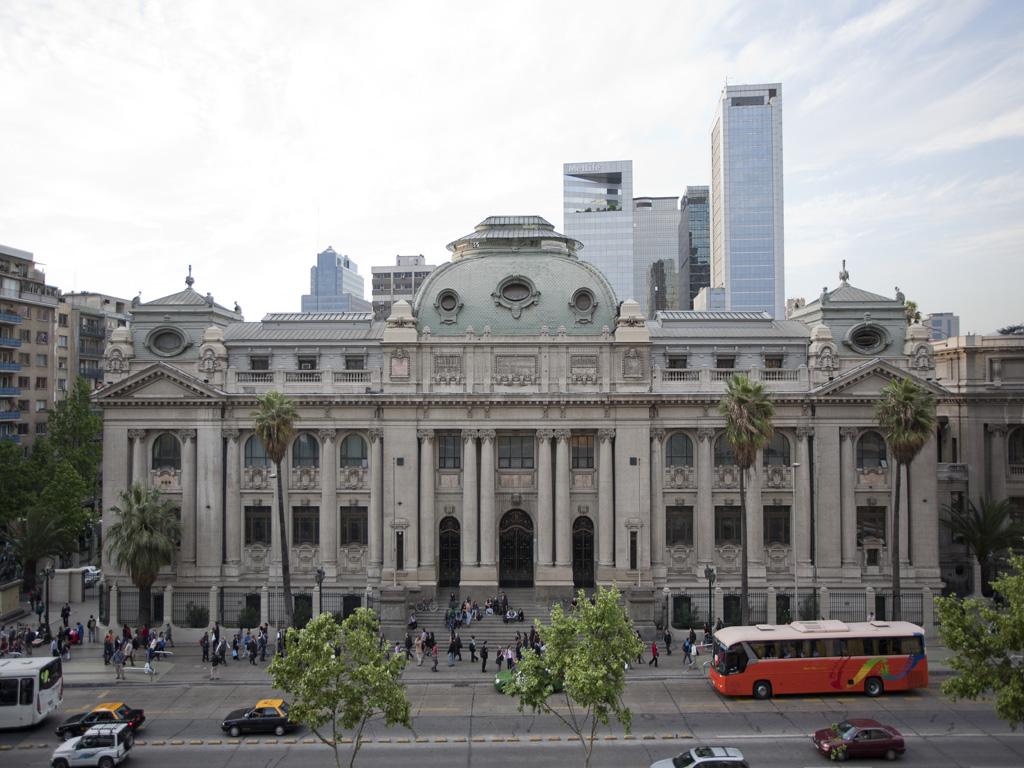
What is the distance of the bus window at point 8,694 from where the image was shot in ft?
123

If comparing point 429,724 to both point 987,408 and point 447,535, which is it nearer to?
point 447,535

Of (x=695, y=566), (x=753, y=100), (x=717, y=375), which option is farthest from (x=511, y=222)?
(x=753, y=100)

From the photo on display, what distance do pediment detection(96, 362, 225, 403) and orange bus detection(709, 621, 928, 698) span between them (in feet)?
116

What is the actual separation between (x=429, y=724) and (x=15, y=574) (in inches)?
1896

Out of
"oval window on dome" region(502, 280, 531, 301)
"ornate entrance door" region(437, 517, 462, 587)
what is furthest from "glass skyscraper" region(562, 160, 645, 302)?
"ornate entrance door" region(437, 517, 462, 587)

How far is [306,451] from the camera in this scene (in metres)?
58.0

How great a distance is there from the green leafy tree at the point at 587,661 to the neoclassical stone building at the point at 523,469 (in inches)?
982

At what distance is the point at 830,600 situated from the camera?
5469 centimetres

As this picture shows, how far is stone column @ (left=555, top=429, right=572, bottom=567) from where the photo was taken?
56406mm

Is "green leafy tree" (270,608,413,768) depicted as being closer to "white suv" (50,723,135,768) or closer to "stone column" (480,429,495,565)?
"white suv" (50,723,135,768)

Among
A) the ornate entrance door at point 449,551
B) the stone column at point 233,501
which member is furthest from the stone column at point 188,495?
the ornate entrance door at point 449,551

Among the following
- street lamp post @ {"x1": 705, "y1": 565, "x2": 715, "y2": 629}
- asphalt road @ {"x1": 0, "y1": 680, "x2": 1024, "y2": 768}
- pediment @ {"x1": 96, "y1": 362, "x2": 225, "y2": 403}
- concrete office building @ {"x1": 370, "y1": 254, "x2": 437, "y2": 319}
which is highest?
concrete office building @ {"x1": 370, "y1": 254, "x2": 437, "y2": 319}

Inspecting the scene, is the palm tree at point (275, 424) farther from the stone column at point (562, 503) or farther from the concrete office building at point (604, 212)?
the concrete office building at point (604, 212)

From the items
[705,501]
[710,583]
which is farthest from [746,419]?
[710,583]
